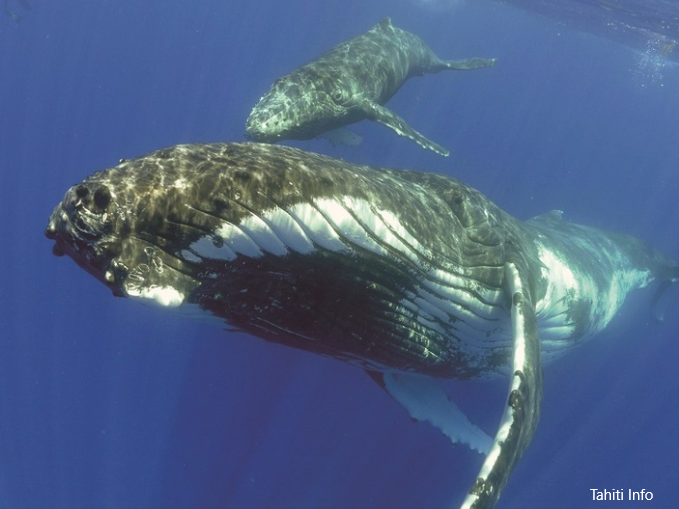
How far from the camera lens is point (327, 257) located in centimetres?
418

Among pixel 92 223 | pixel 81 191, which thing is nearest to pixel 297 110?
pixel 81 191

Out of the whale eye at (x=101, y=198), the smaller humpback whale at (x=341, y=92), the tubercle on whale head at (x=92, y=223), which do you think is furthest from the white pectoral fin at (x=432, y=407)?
the smaller humpback whale at (x=341, y=92)

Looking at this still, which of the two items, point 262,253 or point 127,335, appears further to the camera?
point 127,335

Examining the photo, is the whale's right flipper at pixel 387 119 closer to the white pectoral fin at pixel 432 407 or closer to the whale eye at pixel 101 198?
the white pectoral fin at pixel 432 407

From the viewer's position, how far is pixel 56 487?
20094mm

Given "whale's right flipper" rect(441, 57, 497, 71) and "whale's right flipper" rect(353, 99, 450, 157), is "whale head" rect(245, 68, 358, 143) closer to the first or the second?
"whale's right flipper" rect(353, 99, 450, 157)

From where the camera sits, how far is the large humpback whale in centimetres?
343

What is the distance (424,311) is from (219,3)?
120839mm

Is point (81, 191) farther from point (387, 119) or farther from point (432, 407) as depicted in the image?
point (387, 119)

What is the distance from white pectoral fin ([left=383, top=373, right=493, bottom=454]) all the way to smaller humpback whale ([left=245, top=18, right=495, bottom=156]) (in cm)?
625

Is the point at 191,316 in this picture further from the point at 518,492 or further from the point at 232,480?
the point at 518,492

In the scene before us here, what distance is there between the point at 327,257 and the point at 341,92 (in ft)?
34.7

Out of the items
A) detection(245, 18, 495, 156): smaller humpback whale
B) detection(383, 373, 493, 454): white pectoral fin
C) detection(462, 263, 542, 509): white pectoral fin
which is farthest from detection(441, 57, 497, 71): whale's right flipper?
detection(462, 263, 542, 509): white pectoral fin

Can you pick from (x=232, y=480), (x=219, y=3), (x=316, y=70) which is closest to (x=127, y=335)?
(x=232, y=480)
